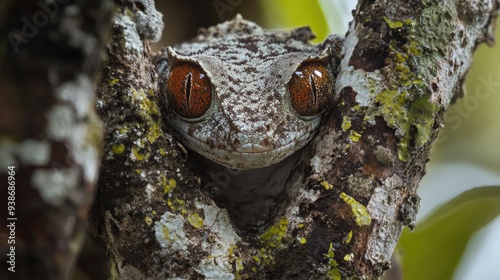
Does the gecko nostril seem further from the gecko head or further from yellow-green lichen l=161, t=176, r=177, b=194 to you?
yellow-green lichen l=161, t=176, r=177, b=194

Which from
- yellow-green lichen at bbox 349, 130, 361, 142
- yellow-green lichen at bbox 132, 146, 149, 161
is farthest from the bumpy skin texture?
yellow-green lichen at bbox 132, 146, 149, 161

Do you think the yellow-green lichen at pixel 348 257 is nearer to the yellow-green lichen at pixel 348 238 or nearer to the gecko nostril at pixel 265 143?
the yellow-green lichen at pixel 348 238

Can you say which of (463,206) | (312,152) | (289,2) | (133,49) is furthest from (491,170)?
(133,49)

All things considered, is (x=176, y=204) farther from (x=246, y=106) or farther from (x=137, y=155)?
(x=246, y=106)

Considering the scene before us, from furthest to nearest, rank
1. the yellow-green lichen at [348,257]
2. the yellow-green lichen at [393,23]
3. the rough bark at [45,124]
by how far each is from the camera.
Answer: the yellow-green lichen at [393,23] → the yellow-green lichen at [348,257] → the rough bark at [45,124]

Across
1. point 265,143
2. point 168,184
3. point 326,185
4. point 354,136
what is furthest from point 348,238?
point 168,184

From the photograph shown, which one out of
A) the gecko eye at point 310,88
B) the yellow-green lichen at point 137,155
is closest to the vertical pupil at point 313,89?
the gecko eye at point 310,88
